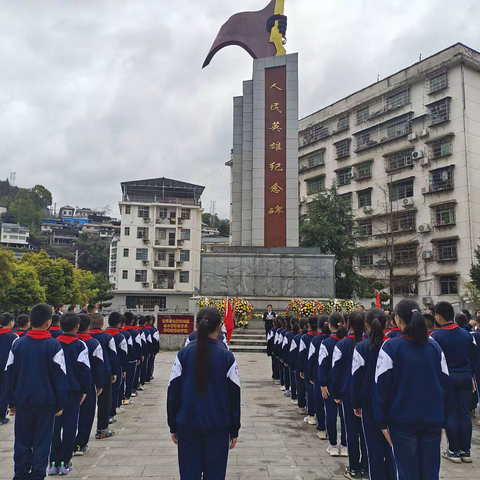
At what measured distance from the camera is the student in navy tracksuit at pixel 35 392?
3861 mm

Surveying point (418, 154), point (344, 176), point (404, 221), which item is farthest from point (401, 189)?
point (344, 176)

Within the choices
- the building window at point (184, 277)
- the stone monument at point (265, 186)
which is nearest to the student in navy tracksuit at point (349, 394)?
the stone monument at point (265, 186)

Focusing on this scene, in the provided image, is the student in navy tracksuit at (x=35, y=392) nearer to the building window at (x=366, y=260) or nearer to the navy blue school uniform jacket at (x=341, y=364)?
the navy blue school uniform jacket at (x=341, y=364)

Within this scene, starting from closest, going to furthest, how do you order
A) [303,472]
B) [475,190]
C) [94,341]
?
[303,472]
[94,341]
[475,190]

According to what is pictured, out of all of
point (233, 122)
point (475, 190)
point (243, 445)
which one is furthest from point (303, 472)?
point (475, 190)

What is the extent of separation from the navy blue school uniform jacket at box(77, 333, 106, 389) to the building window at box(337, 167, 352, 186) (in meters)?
29.0

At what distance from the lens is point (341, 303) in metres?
17.6

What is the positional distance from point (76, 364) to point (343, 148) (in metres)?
30.8

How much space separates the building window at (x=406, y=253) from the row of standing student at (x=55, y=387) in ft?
76.1

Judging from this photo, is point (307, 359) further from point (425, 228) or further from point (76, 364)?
point (425, 228)

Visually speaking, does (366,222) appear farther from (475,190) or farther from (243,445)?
(243,445)

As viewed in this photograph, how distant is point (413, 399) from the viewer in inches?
124

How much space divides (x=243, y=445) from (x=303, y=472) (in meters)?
1.10

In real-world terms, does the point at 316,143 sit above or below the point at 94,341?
above
